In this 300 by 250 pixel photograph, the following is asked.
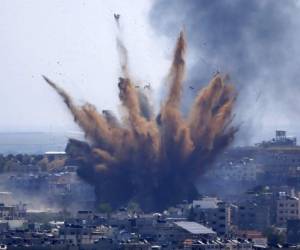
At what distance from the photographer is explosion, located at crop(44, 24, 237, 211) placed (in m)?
87.8

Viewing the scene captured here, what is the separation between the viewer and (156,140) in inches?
3474

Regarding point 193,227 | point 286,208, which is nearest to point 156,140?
point 286,208

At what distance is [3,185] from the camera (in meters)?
104

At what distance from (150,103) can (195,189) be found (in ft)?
12.7

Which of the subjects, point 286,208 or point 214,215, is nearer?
point 214,215

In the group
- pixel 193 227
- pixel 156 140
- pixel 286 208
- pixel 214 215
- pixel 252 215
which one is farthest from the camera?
pixel 156 140

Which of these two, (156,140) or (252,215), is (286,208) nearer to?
(252,215)

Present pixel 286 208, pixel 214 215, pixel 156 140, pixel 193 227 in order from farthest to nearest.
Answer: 1. pixel 156 140
2. pixel 286 208
3. pixel 214 215
4. pixel 193 227

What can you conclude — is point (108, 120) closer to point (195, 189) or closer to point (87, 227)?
point (195, 189)

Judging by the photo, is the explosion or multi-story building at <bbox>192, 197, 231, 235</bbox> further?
the explosion

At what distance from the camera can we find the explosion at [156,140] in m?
87.8

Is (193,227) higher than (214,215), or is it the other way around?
(214,215)

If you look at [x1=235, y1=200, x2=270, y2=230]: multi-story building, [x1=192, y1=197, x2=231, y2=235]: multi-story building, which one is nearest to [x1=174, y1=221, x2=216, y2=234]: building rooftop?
[x1=192, y1=197, x2=231, y2=235]: multi-story building

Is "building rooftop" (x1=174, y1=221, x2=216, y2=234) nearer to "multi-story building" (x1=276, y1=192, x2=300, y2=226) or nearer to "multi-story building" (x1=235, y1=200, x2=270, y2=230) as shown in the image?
"multi-story building" (x1=235, y1=200, x2=270, y2=230)
